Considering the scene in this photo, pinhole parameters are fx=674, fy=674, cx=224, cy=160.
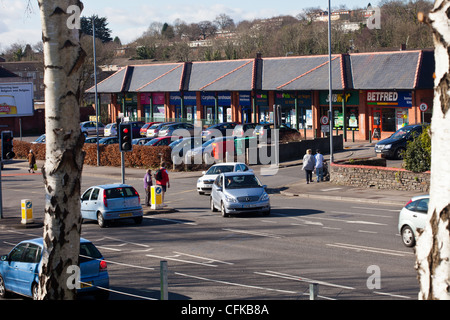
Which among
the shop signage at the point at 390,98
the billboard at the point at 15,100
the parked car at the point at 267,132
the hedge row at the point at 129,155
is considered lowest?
the hedge row at the point at 129,155

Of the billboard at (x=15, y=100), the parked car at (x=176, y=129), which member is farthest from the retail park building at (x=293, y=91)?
the billboard at (x=15, y=100)

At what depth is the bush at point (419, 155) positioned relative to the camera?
27688 millimetres

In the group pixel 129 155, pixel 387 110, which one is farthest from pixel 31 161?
pixel 387 110

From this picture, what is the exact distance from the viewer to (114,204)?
76.7 feet

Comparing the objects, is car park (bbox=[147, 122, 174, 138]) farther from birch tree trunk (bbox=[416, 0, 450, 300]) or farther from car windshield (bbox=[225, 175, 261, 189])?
birch tree trunk (bbox=[416, 0, 450, 300])

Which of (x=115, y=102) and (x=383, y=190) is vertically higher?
(x=115, y=102)

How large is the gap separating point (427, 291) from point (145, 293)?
392 inches

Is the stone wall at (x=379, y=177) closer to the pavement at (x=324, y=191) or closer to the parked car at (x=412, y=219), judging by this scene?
the pavement at (x=324, y=191)

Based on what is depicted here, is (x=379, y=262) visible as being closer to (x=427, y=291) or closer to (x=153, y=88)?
(x=427, y=291)

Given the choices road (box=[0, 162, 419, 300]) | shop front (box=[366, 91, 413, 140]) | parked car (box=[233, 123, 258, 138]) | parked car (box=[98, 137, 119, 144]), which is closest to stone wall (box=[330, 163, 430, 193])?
road (box=[0, 162, 419, 300])

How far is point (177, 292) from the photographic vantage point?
13734 mm

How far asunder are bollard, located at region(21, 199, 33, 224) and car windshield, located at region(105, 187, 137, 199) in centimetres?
318

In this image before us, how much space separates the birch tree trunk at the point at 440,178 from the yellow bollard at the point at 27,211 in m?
21.6
